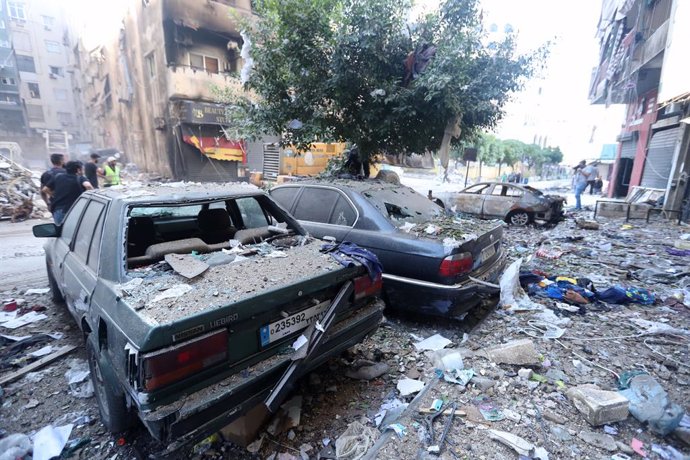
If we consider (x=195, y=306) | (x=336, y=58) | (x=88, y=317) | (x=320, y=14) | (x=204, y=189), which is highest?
(x=320, y=14)

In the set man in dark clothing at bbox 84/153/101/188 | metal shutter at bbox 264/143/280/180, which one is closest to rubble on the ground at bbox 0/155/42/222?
man in dark clothing at bbox 84/153/101/188

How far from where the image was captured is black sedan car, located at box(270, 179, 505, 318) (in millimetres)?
3414

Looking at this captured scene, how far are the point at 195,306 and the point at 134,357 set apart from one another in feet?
1.14

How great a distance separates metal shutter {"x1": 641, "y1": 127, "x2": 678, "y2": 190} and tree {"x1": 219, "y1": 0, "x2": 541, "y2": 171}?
8.88 metres

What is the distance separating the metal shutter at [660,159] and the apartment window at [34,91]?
46.2 meters

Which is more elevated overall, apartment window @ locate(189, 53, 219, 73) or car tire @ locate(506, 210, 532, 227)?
apartment window @ locate(189, 53, 219, 73)

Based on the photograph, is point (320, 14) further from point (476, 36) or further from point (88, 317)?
point (88, 317)

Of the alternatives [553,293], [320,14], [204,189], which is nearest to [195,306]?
[204,189]

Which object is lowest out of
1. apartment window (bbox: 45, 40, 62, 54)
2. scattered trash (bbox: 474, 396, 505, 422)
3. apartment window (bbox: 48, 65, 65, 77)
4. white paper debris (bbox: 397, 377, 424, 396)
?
white paper debris (bbox: 397, 377, 424, 396)

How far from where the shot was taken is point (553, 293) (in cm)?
451

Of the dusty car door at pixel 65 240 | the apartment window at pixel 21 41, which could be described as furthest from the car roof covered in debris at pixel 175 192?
the apartment window at pixel 21 41

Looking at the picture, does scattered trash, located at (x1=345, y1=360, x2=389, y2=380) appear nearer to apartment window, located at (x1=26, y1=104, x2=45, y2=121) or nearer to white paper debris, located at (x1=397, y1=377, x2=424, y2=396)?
white paper debris, located at (x1=397, y1=377, x2=424, y2=396)

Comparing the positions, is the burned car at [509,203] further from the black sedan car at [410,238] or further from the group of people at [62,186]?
the group of people at [62,186]

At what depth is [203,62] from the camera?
1670cm
